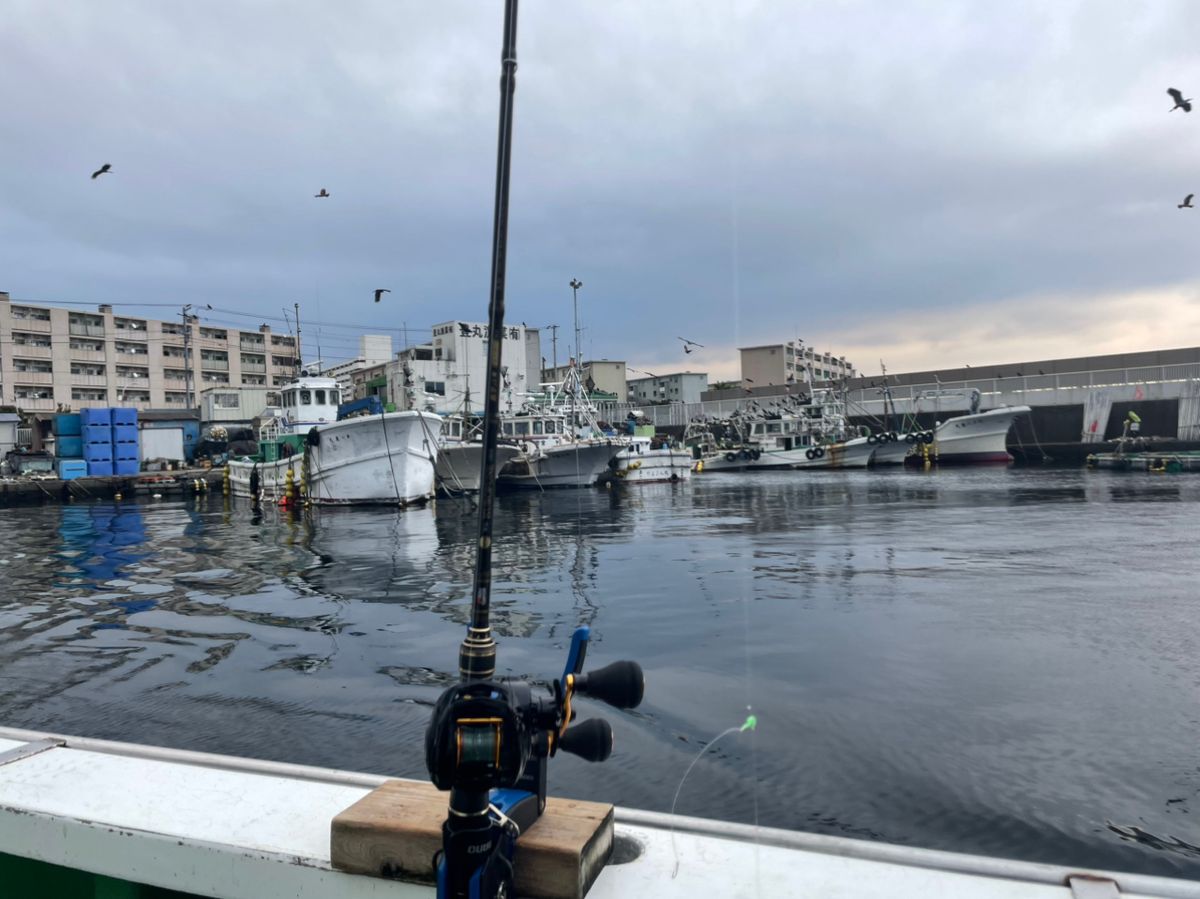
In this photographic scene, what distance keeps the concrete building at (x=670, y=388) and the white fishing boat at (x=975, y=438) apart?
39.3m

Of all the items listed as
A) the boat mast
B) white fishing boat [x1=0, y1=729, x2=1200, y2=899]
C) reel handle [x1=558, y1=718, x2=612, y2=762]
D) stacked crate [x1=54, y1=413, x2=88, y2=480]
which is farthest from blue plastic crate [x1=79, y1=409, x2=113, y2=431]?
reel handle [x1=558, y1=718, x2=612, y2=762]

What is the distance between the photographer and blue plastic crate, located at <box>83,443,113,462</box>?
4012 centimetres

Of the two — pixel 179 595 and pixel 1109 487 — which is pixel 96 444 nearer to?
pixel 179 595

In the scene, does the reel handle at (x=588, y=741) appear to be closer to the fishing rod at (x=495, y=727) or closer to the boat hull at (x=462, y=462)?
the fishing rod at (x=495, y=727)

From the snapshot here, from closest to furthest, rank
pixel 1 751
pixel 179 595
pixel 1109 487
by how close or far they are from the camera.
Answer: pixel 1 751 → pixel 179 595 → pixel 1109 487

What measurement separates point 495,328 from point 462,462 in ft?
102

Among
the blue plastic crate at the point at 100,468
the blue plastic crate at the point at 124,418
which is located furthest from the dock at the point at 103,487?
the blue plastic crate at the point at 124,418

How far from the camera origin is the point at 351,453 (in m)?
27.0

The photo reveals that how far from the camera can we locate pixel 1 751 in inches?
111

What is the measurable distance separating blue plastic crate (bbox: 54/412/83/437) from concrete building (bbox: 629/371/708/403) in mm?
54457

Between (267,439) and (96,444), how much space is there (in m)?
14.2

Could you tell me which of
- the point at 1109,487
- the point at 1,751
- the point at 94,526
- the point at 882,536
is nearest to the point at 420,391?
the point at 94,526

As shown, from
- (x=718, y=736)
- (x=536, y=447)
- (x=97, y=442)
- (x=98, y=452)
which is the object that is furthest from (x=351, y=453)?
(x=718, y=736)

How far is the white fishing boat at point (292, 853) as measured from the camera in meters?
1.95
